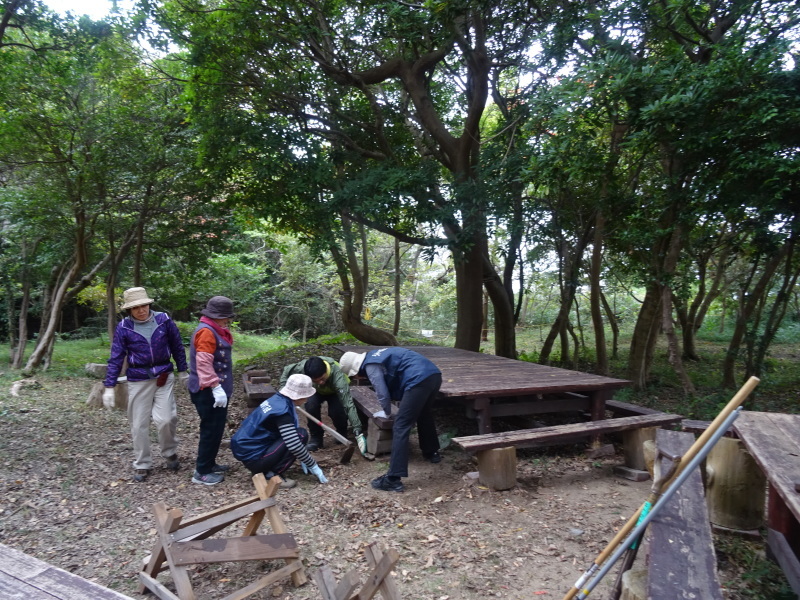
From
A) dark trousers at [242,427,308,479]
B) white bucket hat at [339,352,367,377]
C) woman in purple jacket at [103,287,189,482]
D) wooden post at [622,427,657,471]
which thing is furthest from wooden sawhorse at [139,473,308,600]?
wooden post at [622,427,657,471]

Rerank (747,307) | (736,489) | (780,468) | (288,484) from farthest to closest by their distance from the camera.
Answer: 1. (747,307)
2. (288,484)
3. (736,489)
4. (780,468)

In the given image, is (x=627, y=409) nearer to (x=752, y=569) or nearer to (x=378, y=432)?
(x=378, y=432)

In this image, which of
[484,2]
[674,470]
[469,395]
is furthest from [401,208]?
[674,470]

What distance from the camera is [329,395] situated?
20.2 feet

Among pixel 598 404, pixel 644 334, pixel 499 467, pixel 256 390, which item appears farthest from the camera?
pixel 644 334

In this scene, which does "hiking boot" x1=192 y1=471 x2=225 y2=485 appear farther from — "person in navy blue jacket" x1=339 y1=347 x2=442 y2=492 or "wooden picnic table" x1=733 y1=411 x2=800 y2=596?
"wooden picnic table" x1=733 y1=411 x2=800 y2=596

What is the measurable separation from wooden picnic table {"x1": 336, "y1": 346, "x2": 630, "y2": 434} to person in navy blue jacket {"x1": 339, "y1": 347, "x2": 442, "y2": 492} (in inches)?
18.5

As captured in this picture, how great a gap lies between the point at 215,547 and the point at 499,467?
8.38 ft

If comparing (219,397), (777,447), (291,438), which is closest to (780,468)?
(777,447)

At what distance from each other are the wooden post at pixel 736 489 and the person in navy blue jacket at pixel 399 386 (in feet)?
7.65

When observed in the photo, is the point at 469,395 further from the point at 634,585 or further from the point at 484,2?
the point at 484,2

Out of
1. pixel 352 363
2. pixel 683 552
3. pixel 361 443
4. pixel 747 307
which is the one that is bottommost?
pixel 361 443

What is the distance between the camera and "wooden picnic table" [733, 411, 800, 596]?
2764 millimetres

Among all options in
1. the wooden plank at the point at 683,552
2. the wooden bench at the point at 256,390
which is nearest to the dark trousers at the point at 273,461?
the wooden bench at the point at 256,390
